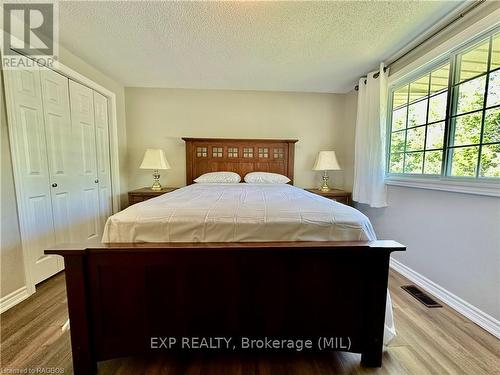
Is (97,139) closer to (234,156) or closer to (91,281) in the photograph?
(234,156)

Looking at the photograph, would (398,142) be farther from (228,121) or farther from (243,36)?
(228,121)

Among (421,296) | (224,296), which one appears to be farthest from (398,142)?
(224,296)

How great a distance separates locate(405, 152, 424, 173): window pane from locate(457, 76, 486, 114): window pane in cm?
52

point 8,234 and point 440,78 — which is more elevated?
point 440,78

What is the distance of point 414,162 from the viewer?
2219 mm

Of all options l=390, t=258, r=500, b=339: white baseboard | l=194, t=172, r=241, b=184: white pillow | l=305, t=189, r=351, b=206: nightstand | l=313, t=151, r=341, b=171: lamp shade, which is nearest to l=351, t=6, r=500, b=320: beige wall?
l=390, t=258, r=500, b=339: white baseboard

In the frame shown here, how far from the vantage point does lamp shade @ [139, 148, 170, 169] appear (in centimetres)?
303

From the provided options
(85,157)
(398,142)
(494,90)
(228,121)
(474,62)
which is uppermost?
(474,62)

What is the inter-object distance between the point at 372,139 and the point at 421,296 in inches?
65.1

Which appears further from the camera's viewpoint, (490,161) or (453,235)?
Answer: (453,235)

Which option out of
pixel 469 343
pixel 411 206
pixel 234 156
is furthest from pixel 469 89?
pixel 234 156

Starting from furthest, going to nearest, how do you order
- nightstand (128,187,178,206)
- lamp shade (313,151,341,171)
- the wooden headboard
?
the wooden headboard < lamp shade (313,151,341,171) < nightstand (128,187,178,206)

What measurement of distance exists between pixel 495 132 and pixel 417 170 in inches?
28.7

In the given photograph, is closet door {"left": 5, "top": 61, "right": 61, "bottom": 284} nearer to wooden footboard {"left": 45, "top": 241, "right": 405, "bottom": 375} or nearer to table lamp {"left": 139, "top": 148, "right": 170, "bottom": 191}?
table lamp {"left": 139, "top": 148, "right": 170, "bottom": 191}
